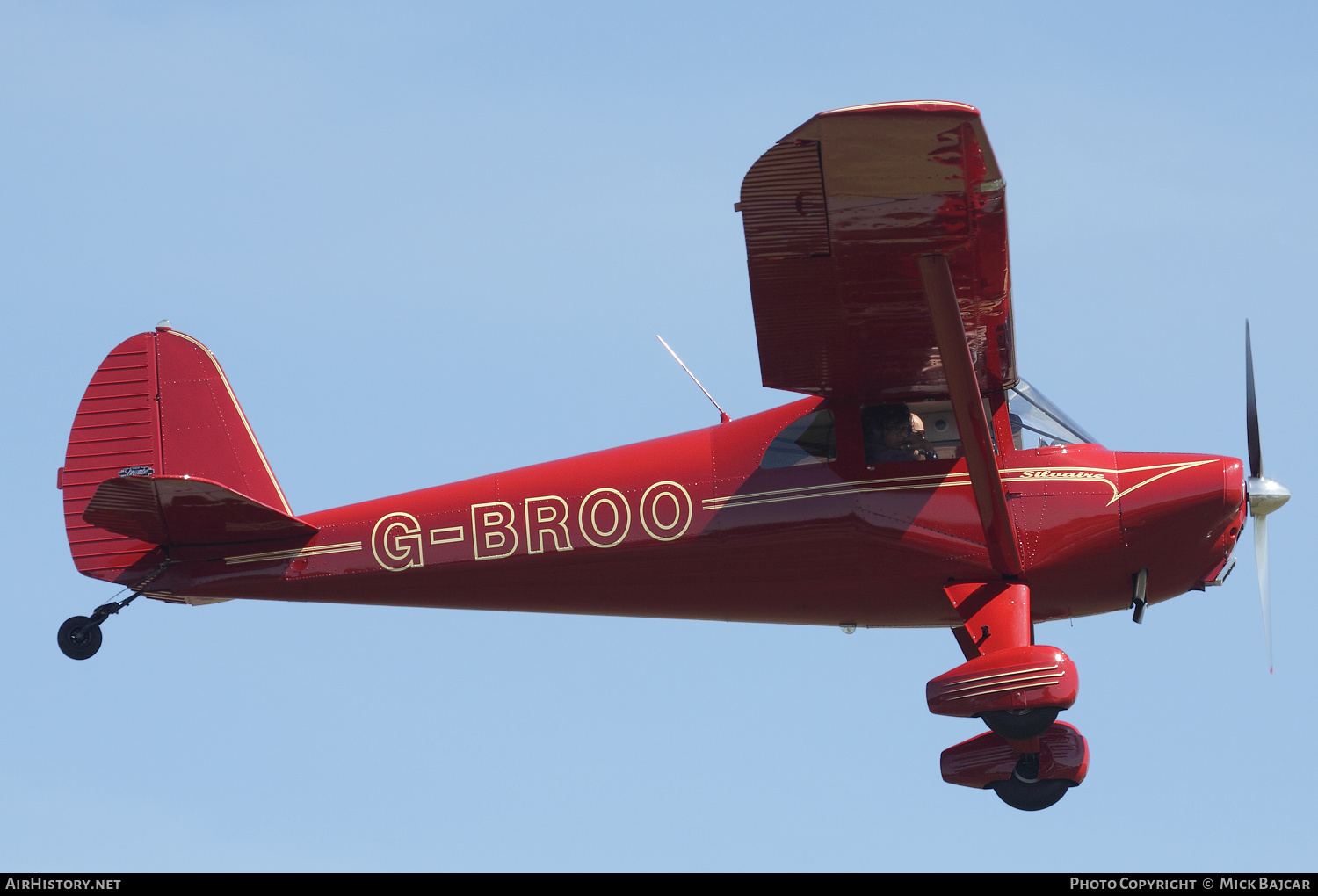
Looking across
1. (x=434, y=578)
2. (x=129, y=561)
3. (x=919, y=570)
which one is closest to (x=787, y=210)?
(x=919, y=570)

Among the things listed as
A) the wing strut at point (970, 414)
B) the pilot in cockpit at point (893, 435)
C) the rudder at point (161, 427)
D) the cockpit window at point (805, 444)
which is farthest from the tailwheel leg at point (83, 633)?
the wing strut at point (970, 414)

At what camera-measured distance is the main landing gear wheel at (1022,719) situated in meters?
10.4

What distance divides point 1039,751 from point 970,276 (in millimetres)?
3777

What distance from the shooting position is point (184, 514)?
1209 centimetres

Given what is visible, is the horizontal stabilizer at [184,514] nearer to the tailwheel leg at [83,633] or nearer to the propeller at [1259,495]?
the tailwheel leg at [83,633]

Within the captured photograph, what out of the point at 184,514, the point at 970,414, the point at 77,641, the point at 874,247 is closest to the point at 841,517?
the point at 970,414

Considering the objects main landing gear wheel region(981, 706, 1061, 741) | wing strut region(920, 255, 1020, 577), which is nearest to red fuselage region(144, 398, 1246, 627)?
wing strut region(920, 255, 1020, 577)

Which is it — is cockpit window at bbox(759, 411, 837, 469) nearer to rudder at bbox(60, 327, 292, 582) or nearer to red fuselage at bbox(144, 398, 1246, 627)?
red fuselage at bbox(144, 398, 1246, 627)

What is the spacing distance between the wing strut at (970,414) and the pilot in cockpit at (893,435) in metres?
0.41

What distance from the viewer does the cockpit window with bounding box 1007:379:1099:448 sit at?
11633mm

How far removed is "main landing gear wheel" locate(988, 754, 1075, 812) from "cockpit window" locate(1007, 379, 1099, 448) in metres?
2.38

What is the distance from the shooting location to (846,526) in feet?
37.6
